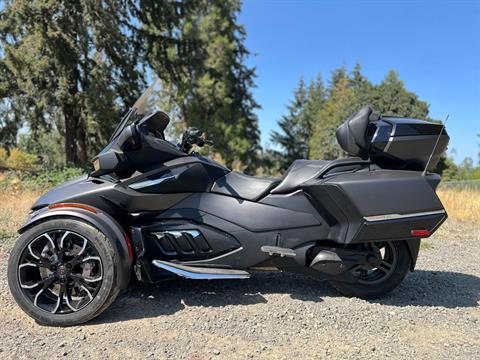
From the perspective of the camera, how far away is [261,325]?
9.84ft

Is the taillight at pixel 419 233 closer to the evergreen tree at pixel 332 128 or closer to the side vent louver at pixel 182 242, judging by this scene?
the side vent louver at pixel 182 242

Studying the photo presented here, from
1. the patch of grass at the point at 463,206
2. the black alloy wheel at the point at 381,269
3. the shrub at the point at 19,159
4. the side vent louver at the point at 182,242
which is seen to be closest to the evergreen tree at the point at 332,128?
the shrub at the point at 19,159

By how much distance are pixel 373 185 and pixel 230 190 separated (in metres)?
1.15

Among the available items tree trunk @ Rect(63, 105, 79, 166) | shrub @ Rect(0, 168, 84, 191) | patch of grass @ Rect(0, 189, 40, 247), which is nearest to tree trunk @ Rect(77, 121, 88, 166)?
tree trunk @ Rect(63, 105, 79, 166)

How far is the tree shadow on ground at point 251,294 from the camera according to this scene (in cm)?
330

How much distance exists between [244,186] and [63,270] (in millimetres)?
1547

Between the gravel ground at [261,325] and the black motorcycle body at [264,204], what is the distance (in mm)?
297

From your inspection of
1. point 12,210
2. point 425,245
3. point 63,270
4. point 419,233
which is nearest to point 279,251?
point 419,233

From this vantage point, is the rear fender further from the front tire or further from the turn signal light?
the front tire

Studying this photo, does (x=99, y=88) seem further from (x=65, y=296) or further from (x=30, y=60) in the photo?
(x=65, y=296)

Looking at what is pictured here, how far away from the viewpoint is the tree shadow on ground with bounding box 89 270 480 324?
10.8ft

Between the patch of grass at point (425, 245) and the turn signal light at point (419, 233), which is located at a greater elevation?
the turn signal light at point (419, 233)

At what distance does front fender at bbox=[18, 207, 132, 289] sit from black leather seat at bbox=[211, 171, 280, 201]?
0.83m

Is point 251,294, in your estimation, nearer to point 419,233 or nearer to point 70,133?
point 419,233
